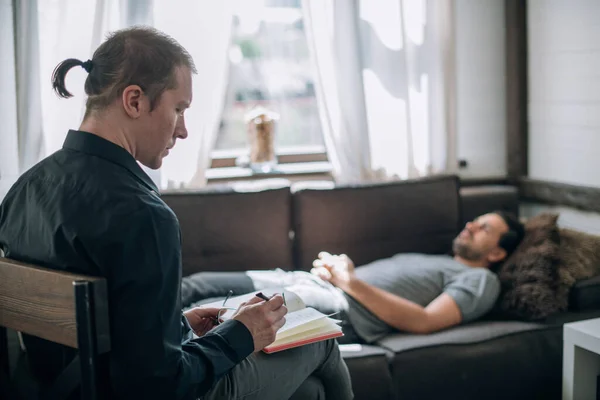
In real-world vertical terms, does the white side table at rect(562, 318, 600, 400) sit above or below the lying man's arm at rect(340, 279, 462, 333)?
below

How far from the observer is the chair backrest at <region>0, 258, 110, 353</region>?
1.13m

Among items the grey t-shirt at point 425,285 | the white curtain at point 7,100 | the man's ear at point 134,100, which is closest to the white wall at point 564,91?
the grey t-shirt at point 425,285

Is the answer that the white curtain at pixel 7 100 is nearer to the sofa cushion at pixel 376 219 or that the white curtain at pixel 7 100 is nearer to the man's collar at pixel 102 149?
the sofa cushion at pixel 376 219

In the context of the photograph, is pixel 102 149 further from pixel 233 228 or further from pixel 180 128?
pixel 233 228

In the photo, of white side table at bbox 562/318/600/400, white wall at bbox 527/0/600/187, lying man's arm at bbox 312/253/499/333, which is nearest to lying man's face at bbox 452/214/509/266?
lying man's arm at bbox 312/253/499/333

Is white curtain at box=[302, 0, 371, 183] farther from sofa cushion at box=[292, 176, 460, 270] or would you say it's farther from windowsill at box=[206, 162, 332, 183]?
sofa cushion at box=[292, 176, 460, 270]

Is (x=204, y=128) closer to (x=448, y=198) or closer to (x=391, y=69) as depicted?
(x=391, y=69)

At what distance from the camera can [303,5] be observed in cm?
304

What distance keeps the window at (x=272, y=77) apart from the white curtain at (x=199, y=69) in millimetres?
294

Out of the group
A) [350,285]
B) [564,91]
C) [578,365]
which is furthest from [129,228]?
[564,91]

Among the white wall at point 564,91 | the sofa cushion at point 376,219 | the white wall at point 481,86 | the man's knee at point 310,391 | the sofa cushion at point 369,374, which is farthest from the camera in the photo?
the white wall at point 481,86

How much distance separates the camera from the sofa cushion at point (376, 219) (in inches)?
111

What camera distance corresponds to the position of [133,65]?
1.33 m

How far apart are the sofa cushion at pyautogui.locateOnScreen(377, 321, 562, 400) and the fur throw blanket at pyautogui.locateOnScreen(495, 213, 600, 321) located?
0.25 feet
